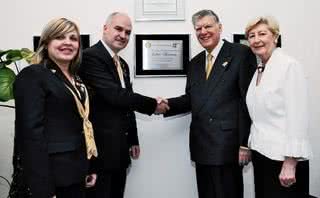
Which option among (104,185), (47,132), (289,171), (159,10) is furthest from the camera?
(159,10)

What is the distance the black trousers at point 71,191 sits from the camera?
159cm

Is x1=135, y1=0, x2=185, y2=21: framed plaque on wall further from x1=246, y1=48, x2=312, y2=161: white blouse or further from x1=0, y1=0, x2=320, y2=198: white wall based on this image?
x1=246, y1=48, x2=312, y2=161: white blouse

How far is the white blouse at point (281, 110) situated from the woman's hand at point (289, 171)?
3 cm

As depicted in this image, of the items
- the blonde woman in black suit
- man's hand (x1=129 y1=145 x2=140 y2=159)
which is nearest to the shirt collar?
the blonde woman in black suit

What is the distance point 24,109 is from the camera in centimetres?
147

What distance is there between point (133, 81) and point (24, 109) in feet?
3.96

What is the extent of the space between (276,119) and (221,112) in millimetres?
377

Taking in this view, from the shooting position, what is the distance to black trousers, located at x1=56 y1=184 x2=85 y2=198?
1592mm

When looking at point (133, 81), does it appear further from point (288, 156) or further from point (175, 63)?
point (288, 156)

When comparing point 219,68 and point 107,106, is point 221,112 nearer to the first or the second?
point 219,68

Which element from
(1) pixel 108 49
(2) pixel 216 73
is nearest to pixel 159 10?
(1) pixel 108 49

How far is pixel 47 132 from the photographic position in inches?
Answer: 60.3

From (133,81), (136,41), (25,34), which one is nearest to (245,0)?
(136,41)

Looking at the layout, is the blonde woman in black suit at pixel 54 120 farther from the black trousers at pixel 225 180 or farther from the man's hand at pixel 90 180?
the black trousers at pixel 225 180
